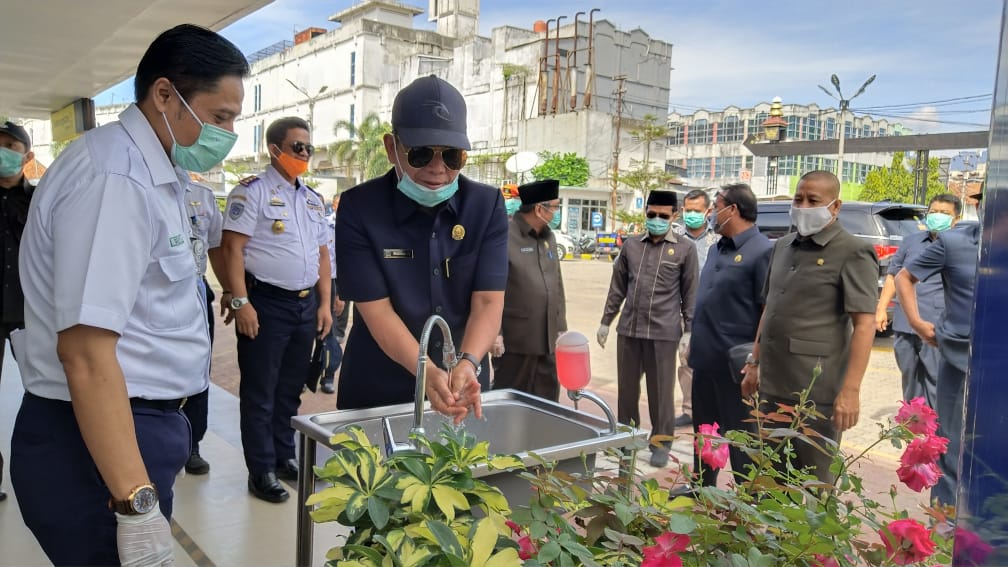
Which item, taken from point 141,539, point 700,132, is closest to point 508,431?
point 141,539

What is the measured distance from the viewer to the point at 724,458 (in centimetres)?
128

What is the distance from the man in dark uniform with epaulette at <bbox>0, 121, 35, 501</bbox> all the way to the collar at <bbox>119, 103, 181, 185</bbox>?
2281 millimetres

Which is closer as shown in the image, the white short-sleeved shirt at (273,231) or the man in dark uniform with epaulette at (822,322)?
the man in dark uniform with epaulette at (822,322)

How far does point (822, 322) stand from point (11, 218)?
371cm

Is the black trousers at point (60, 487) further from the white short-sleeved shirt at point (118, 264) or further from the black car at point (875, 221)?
the black car at point (875, 221)

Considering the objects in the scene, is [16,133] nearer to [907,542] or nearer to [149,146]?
[149,146]

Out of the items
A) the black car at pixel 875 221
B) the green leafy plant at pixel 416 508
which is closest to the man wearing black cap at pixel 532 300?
the green leafy plant at pixel 416 508

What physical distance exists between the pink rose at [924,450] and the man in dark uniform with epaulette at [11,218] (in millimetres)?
3587

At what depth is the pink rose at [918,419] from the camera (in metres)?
1.19

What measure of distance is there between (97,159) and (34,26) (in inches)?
126

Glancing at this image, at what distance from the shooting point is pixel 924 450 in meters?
1.12

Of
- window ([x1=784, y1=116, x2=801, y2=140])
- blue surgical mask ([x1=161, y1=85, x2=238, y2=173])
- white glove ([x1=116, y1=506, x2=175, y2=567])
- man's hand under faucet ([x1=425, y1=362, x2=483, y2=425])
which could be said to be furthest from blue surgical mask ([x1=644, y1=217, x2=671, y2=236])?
window ([x1=784, y1=116, x2=801, y2=140])

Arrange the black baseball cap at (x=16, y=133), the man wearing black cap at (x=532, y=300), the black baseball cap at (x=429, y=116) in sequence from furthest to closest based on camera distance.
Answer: the man wearing black cap at (x=532, y=300)
the black baseball cap at (x=16, y=133)
the black baseball cap at (x=429, y=116)

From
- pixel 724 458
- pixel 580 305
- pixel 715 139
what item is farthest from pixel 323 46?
pixel 724 458
